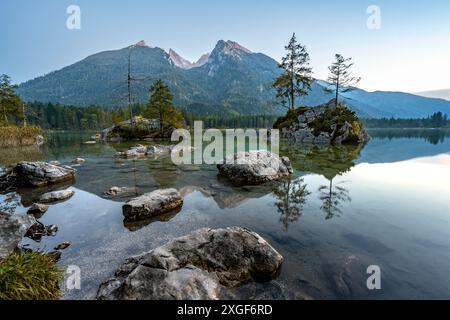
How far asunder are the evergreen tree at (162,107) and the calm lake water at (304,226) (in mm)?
38097

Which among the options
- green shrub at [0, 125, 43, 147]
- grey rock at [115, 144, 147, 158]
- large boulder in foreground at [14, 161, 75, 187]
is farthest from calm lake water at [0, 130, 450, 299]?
green shrub at [0, 125, 43, 147]

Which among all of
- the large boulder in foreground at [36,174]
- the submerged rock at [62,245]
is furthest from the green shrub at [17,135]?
the submerged rock at [62,245]

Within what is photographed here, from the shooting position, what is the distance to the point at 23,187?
13.6 metres

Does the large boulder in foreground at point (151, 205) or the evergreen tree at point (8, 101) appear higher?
the evergreen tree at point (8, 101)

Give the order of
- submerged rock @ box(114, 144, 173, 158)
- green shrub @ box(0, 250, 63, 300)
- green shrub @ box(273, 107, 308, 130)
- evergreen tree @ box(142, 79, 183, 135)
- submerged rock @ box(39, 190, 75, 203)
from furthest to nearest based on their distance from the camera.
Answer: evergreen tree @ box(142, 79, 183, 135)
green shrub @ box(273, 107, 308, 130)
submerged rock @ box(114, 144, 173, 158)
submerged rock @ box(39, 190, 75, 203)
green shrub @ box(0, 250, 63, 300)

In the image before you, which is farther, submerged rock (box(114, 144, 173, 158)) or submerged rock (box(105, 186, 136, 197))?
submerged rock (box(114, 144, 173, 158))

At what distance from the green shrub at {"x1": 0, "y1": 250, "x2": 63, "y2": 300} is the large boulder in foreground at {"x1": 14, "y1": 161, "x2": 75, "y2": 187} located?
10.8 meters

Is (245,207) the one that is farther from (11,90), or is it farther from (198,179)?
(11,90)

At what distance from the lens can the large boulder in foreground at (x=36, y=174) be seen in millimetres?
13688

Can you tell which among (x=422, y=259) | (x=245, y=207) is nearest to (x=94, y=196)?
(x=245, y=207)

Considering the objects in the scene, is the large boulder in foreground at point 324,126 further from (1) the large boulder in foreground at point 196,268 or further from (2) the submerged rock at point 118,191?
(1) the large boulder in foreground at point 196,268

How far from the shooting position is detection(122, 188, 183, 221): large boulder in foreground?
8.89 m
